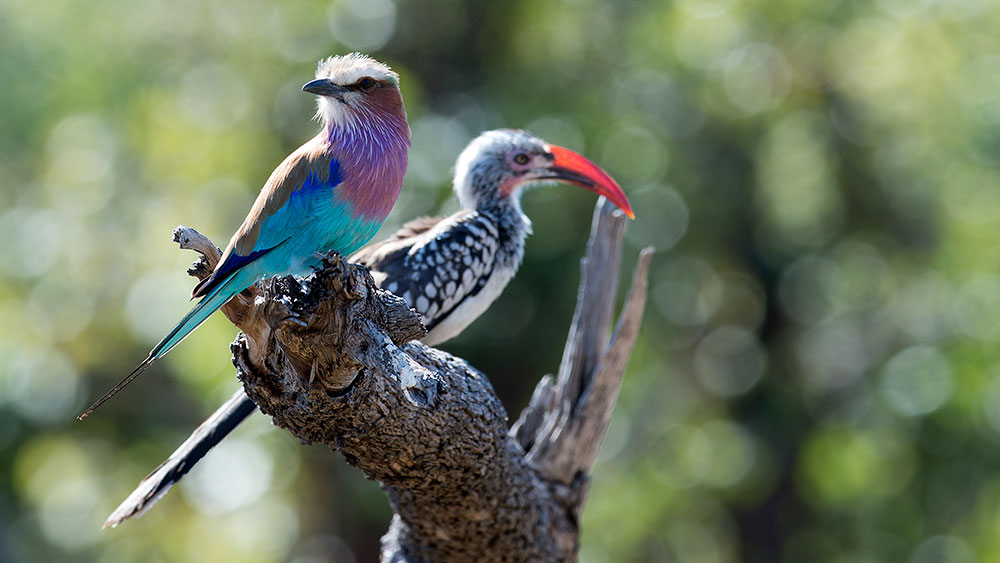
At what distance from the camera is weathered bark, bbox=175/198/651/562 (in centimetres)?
439

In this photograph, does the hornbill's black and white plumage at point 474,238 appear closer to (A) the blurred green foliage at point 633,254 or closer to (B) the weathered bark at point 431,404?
(B) the weathered bark at point 431,404

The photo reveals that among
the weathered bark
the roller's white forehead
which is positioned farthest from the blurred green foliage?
the roller's white forehead

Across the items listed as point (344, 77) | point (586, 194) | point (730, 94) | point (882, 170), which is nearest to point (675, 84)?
point (730, 94)

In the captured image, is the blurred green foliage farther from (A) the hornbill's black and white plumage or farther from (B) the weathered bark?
(B) the weathered bark

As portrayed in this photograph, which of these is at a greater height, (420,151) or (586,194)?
(420,151)

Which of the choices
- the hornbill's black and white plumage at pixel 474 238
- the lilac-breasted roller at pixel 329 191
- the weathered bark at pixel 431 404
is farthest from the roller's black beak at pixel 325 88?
the hornbill's black and white plumage at pixel 474 238

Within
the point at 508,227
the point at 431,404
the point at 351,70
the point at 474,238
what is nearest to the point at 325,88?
the point at 351,70

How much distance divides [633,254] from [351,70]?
9082 millimetres

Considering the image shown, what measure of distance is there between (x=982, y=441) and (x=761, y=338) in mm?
3676

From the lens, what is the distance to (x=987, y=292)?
13430mm

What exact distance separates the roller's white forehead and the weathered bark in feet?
4.63

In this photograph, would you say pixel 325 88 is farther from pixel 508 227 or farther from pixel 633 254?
pixel 633 254

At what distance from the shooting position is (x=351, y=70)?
5609mm

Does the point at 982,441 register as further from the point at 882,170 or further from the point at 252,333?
the point at 252,333
